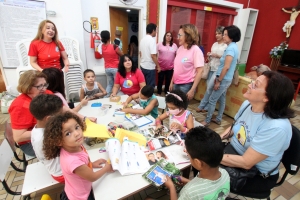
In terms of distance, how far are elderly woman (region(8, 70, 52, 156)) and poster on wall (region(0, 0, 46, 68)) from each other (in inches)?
89.0

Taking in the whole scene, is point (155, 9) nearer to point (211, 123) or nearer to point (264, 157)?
point (211, 123)

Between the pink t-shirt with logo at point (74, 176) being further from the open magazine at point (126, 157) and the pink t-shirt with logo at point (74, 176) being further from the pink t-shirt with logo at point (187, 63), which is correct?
the pink t-shirt with logo at point (187, 63)

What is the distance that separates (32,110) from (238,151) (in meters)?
1.54

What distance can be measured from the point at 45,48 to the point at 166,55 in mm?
2330

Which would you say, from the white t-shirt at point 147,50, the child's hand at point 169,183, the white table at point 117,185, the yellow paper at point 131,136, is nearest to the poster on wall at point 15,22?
the white t-shirt at point 147,50

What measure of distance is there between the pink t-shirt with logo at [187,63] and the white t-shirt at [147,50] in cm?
115

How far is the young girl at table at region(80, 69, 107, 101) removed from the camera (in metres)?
2.42

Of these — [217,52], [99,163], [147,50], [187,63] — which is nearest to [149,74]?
[147,50]

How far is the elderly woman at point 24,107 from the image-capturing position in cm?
130

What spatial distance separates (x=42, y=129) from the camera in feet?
3.71

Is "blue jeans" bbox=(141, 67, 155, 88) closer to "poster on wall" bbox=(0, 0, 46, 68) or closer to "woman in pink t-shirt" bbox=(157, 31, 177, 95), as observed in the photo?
"woman in pink t-shirt" bbox=(157, 31, 177, 95)

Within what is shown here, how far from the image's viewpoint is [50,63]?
2.37 m

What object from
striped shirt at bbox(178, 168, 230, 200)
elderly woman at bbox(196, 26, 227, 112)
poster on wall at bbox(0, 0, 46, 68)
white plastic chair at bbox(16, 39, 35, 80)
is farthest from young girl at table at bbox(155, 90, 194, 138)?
poster on wall at bbox(0, 0, 46, 68)

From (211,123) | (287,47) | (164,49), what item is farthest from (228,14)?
(211,123)
